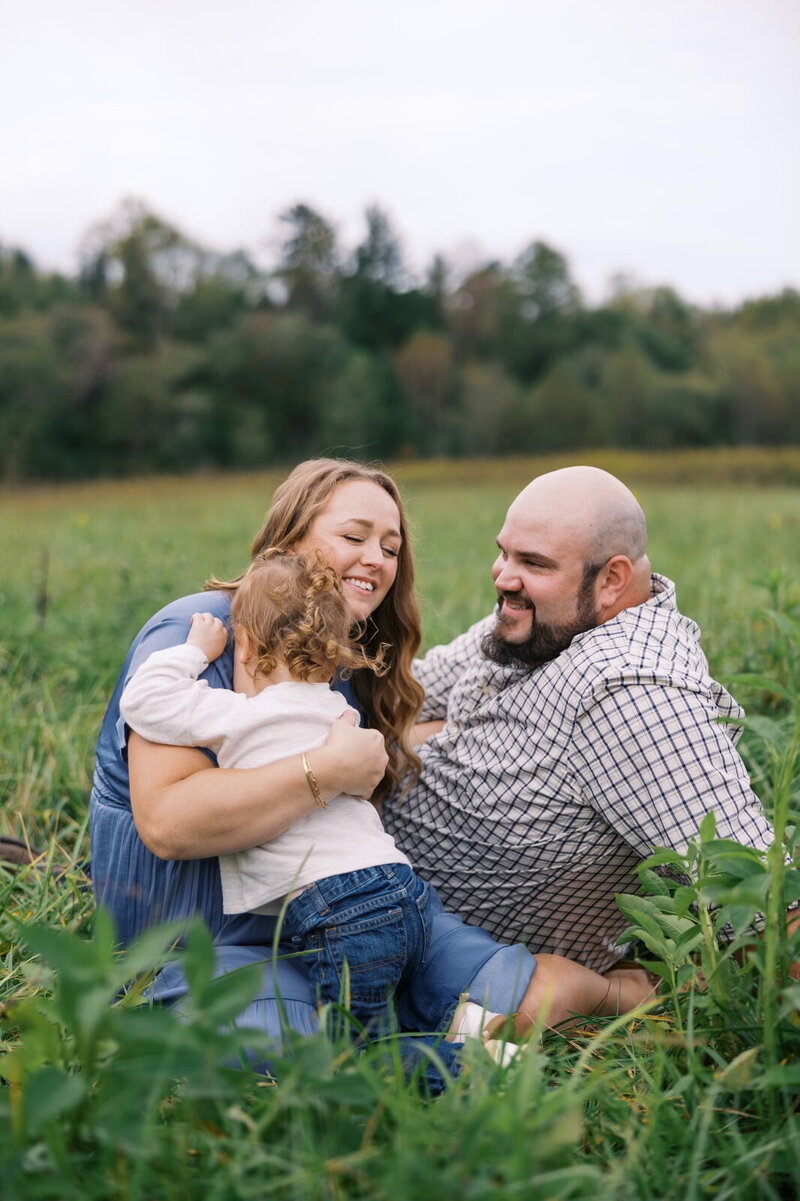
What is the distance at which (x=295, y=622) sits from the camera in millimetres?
2102

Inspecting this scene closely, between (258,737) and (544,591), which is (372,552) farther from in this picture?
(258,737)

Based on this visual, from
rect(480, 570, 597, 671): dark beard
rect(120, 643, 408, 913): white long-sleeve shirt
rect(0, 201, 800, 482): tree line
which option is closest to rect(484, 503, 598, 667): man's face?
rect(480, 570, 597, 671): dark beard

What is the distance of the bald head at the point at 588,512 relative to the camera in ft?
8.52

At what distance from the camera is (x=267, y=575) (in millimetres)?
2184

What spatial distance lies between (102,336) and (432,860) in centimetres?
4160

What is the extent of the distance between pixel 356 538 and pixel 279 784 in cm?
77

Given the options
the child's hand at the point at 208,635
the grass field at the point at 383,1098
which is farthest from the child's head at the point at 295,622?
the grass field at the point at 383,1098

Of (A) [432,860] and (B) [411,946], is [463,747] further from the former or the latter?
(B) [411,946]

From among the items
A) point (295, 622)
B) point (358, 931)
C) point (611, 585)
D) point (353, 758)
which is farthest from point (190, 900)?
point (611, 585)

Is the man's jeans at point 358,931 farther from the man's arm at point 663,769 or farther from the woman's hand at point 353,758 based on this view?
the man's arm at point 663,769

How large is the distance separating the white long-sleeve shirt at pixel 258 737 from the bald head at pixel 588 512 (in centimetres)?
84

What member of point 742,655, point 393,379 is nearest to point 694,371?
point 393,379

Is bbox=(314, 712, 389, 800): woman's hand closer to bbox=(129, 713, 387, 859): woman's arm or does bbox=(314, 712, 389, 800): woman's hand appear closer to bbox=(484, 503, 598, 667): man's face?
bbox=(129, 713, 387, 859): woman's arm

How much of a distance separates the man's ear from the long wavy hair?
0.49 metres
